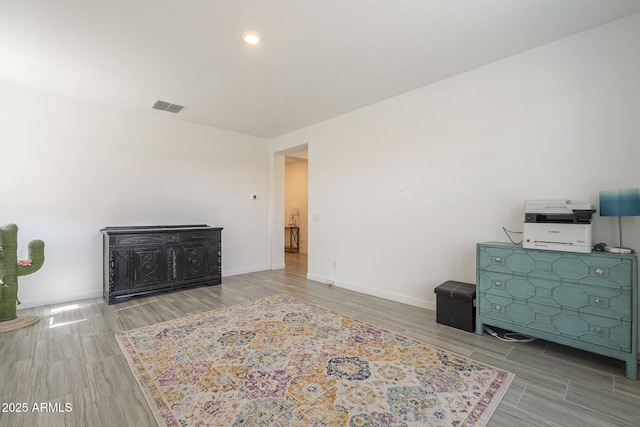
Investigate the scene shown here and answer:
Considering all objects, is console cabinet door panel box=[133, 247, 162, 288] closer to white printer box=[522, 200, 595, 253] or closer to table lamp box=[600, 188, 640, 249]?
white printer box=[522, 200, 595, 253]

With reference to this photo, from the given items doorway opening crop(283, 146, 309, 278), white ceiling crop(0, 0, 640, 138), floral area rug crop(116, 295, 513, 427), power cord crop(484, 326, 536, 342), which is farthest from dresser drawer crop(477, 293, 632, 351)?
doorway opening crop(283, 146, 309, 278)

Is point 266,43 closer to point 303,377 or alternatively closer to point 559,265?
point 303,377

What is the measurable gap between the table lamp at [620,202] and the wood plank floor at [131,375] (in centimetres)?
124

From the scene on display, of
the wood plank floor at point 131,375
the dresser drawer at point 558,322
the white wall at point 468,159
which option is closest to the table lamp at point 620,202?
the white wall at point 468,159

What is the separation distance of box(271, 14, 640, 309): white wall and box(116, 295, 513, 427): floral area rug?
4.42ft

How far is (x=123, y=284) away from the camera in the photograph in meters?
3.90

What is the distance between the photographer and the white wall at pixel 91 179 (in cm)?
362

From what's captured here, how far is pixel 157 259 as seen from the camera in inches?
166

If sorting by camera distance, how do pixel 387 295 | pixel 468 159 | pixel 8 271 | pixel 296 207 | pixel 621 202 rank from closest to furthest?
1. pixel 621 202
2. pixel 8 271
3. pixel 468 159
4. pixel 387 295
5. pixel 296 207

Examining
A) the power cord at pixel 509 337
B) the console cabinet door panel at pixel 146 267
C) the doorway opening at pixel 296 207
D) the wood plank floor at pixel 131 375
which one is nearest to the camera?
the wood plank floor at pixel 131 375

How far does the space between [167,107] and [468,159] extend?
4325mm

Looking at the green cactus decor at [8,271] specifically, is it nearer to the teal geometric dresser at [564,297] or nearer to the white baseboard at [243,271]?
the white baseboard at [243,271]

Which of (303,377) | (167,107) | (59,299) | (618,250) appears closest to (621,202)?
(618,250)

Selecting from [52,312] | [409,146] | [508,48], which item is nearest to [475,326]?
[409,146]
